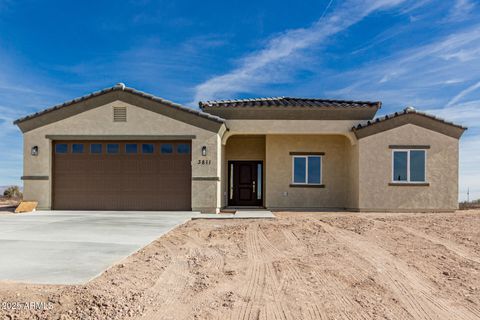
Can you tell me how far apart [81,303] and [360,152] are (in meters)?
13.9

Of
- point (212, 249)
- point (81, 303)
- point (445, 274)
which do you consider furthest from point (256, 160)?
point (81, 303)

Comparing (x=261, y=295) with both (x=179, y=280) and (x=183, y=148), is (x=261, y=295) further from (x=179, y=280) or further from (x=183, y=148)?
(x=183, y=148)

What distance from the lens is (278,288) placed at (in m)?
5.62

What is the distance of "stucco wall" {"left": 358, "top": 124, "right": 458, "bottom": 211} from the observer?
642 inches

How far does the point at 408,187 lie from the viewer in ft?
53.6

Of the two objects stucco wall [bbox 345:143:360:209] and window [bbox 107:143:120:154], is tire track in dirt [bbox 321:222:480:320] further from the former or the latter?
window [bbox 107:143:120:154]

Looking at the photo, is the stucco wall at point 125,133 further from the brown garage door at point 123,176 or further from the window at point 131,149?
the window at point 131,149

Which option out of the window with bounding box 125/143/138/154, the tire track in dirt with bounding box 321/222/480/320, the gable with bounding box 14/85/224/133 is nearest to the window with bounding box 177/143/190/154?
the gable with bounding box 14/85/224/133

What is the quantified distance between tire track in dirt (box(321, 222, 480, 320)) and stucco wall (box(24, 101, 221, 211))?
25.6 feet

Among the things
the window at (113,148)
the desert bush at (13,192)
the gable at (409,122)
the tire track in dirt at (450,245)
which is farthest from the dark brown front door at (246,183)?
the desert bush at (13,192)

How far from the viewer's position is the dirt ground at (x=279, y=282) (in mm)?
4691

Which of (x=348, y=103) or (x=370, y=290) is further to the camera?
(x=348, y=103)

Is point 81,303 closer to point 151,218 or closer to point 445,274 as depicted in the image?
point 445,274

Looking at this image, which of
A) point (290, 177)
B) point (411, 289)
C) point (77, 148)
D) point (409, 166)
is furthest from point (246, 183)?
point (411, 289)
